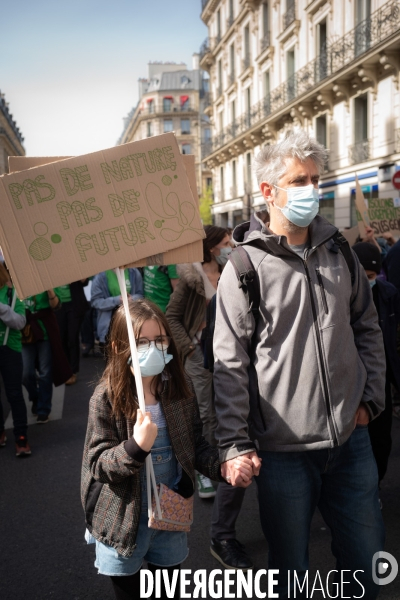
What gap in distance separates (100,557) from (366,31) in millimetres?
21617

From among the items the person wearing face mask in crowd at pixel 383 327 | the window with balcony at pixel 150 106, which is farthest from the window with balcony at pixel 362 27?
the window with balcony at pixel 150 106

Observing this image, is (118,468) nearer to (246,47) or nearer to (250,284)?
(250,284)

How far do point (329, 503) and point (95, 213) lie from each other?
144 centimetres

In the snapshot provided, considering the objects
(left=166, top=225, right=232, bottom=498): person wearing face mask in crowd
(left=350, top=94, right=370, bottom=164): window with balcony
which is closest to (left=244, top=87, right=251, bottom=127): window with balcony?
(left=350, top=94, right=370, bottom=164): window with balcony

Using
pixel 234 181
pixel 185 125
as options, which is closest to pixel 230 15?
pixel 234 181

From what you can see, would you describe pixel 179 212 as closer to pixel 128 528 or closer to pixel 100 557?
pixel 128 528

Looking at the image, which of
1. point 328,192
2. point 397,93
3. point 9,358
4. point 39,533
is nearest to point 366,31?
point 397,93

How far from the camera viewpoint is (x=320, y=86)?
2392 centimetres

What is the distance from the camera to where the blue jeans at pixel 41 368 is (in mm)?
6734

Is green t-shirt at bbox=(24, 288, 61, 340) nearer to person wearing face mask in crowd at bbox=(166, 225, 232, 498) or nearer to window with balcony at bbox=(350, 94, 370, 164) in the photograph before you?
person wearing face mask in crowd at bbox=(166, 225, 232, 498)

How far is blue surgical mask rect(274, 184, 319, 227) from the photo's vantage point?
243 centimetres

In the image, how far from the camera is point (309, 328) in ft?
7.71

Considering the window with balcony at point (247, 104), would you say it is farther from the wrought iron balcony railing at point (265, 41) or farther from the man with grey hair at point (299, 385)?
the man with grey hair at point (299, 385)

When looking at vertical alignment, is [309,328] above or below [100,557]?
above
